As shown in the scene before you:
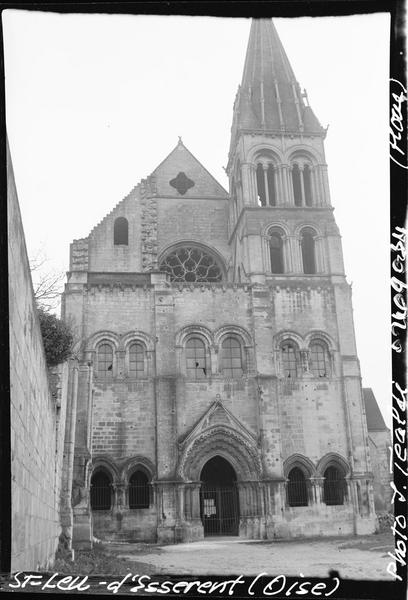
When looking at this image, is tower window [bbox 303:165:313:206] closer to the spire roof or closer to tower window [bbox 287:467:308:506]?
the spire roof

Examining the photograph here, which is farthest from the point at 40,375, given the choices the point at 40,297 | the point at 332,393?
the point at 332,393

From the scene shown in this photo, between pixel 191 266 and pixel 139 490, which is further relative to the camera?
pixel 191 266

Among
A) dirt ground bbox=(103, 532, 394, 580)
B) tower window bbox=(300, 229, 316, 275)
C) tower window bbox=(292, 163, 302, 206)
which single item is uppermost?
tower window bbox=(292, 163, 302, 206)

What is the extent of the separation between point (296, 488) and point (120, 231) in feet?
48.4

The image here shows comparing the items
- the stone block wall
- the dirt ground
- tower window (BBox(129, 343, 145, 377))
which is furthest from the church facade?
the stone block wall

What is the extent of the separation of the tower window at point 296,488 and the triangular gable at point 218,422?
2.27 meters

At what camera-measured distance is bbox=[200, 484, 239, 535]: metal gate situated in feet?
84.4

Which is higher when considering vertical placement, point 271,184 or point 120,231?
point 271,184

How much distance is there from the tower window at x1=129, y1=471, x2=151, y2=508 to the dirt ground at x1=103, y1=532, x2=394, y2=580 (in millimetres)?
2116

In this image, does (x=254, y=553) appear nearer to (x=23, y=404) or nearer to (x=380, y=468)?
(x=23, y=404)

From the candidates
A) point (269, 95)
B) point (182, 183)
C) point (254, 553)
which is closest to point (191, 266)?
point (182, 183)

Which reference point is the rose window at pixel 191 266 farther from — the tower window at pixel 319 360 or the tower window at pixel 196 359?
the tower window at pixel 319 360

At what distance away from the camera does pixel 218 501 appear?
85.6ft

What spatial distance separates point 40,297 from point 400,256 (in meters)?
22.0
